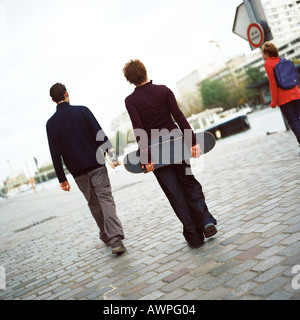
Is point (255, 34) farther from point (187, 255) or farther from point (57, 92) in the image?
point (187, 255)

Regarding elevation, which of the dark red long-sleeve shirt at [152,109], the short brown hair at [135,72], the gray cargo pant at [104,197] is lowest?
the gray cargo pant at [104,197]

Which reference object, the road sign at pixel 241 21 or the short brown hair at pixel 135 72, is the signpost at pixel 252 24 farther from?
the short brown hair at pixel 135 72

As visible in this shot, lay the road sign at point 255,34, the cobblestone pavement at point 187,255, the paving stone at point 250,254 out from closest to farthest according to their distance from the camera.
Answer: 1. the cobblestone pavement at point 187,255
2. the paving stone at point 250,254
3. the road sign at point 255,34

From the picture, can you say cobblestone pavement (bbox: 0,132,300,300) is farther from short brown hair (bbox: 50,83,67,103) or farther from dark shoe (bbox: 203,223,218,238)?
short brown hair (bbox: 50,83,67,103)

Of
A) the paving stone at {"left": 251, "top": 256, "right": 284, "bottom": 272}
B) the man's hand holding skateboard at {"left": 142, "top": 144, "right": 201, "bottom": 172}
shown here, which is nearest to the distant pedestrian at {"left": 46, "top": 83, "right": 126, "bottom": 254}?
the man's hand holding skateboard at {"left": 142, "top": 144, "right": 201, "bottom": 172}

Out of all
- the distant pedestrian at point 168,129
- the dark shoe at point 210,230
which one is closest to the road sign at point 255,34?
the distant pedestrian at point 168,129

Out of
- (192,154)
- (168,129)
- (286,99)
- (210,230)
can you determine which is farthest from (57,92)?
(286,99)

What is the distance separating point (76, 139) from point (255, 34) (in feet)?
19.5

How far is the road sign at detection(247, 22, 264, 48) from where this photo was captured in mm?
8438

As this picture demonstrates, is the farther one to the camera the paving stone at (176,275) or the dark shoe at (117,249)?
the dark shoe at (117,249)

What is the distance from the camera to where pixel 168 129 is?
381 cm

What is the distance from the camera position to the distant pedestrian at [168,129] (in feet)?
12.4

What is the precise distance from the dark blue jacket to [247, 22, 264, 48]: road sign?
17.9 feet
